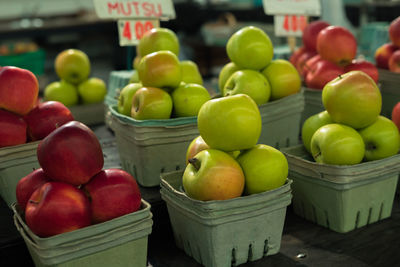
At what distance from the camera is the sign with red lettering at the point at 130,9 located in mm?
1779

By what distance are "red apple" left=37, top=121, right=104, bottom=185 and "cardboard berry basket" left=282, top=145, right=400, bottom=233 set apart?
19.9 inches

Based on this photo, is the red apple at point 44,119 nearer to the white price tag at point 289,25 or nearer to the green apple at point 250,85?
the green apple at point 250,85

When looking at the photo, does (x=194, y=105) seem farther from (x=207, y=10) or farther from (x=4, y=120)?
(x=207, y=10)

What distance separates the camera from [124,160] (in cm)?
139

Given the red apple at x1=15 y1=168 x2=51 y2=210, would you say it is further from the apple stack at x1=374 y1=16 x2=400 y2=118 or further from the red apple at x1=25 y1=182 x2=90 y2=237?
the apple stack at x1=374 y1=16 x2=400 y2=118

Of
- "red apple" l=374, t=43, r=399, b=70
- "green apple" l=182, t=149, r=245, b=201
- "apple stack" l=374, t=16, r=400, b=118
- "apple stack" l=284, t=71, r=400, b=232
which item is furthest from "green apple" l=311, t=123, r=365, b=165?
"red apple" l=374, t=43, r=399, b=70

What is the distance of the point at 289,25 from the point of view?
82.5 inches

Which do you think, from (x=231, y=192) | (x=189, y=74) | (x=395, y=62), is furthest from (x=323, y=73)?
(x=231, y=192)

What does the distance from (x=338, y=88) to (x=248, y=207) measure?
0.40 metres

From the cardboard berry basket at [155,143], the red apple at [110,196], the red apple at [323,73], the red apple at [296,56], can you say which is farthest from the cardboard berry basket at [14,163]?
the red apple at [296,56]

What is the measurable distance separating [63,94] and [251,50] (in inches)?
33.8

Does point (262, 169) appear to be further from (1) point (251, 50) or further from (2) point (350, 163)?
(1) point (251, 50)

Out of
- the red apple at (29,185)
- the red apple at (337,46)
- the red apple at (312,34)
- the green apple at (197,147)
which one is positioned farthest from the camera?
the red apple at (312,34)

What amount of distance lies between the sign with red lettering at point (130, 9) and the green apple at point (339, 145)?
964 mm
